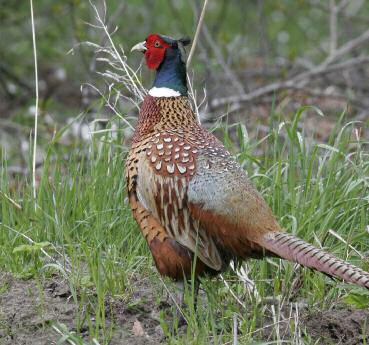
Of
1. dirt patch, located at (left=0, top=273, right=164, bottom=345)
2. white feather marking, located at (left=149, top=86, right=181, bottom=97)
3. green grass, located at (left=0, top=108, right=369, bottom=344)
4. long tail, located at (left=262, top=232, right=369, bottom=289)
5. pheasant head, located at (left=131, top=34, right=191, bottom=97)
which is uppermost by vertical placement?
pheasant head, located at (left=131, top=34, right=191, bottom=97)

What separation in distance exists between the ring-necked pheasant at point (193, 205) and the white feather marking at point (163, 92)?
0.21 feet

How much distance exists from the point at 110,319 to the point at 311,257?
898 mm

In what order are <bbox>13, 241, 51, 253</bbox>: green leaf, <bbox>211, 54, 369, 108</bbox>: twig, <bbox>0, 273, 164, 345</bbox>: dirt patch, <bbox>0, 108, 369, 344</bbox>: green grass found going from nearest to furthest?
<bbox>0, 273, 164, 345</bbox>: dirt patch
<bbox>0, 108, 369, 344</bbox>: green grass
<bbox>13, 241, 51, 253</bbox>: green leaf
<bbox>211, 54, 369, 108</bbox>: twig

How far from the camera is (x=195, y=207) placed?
13.2 ft

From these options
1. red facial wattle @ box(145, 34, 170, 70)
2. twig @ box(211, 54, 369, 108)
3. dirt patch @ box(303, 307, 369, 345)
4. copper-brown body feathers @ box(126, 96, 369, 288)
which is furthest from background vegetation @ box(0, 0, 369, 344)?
twig @ box(211, 54, 369, 108)

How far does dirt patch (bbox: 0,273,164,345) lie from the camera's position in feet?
12.8

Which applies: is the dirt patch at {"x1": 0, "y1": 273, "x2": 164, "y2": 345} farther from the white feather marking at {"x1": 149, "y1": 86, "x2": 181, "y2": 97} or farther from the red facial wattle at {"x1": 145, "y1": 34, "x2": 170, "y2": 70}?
the red facial wattle at {"x1": 145, "y1": 34, "x2": 170, "y2": 70}

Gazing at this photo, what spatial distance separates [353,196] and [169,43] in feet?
3.82

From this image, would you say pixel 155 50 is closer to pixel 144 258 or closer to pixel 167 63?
pixel 167 63

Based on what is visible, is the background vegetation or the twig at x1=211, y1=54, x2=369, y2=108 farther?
the twig at x1=211, y1=54, x2=369, y2=108

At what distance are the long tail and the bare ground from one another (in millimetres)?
369

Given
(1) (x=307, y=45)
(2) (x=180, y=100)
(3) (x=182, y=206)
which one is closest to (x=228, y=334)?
(3) (x=182, y=206)

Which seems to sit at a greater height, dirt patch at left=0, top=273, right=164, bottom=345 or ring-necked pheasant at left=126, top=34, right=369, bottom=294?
ring-necked pheasant at left=126, top=34, right=369, bottom=294

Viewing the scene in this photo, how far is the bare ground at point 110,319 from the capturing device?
12.9 ft
